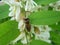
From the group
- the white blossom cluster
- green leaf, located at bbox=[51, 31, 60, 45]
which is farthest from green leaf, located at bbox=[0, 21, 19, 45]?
green leaf, located at bbox=[51, 31, 60, 45]

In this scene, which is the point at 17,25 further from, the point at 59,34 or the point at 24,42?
the point at 59,34

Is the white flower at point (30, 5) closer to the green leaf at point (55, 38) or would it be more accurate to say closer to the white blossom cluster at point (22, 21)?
the white blossom cluster at point (22, 21)

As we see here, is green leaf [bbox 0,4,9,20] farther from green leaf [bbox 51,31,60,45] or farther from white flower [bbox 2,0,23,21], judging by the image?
green leaf [bbox 51,31,60,45]

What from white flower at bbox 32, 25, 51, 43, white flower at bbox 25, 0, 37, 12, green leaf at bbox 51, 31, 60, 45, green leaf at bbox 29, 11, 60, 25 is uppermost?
white flower at bbox 25, 0, 37, 12

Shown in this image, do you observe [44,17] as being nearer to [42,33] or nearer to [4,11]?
[42,33]

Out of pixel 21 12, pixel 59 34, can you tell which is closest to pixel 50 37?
pixel 59 34

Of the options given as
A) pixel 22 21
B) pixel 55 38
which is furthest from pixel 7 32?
pixel 55 38

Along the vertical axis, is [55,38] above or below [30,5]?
below
